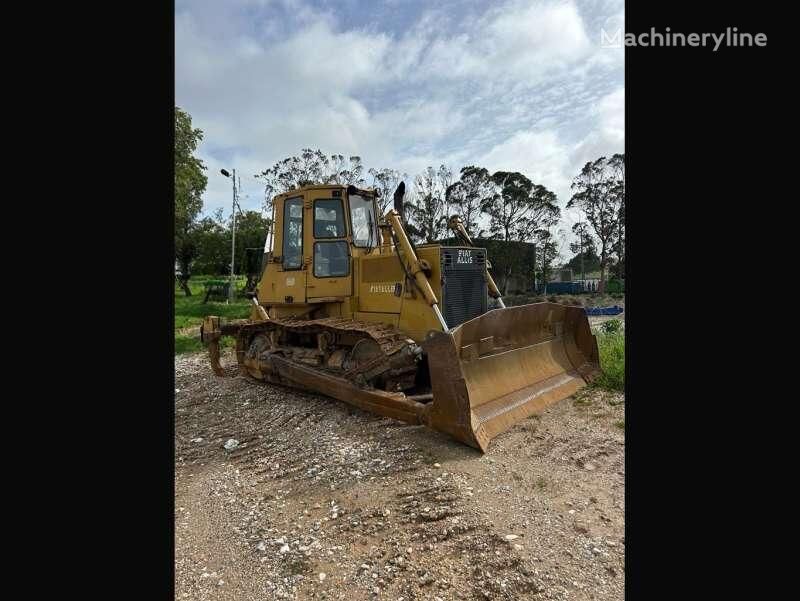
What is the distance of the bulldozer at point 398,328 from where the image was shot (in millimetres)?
4836

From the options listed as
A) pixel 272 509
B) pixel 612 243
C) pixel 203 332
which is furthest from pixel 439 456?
pixel 612 243

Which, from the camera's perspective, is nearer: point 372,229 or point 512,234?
point 372,229

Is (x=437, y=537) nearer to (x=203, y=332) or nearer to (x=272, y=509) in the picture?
(x=272, y=509)

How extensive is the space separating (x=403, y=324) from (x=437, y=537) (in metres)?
3.28

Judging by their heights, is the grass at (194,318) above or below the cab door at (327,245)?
below

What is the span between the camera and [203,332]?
8516mm

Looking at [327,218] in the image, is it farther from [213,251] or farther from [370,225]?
[213,251]

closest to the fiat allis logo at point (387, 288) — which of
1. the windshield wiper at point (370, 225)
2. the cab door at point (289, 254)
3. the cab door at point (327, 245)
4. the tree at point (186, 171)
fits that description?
the cab door at point (327, 245)

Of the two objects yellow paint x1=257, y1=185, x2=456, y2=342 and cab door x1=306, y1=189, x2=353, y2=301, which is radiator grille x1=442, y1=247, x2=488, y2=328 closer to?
yellow paint x1=257, y1=185, x2=456, y2=342

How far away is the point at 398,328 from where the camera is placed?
20.3 feet

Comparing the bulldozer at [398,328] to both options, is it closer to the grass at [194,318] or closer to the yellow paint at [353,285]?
the yellow paint at [353,285]

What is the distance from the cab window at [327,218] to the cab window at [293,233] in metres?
0.34

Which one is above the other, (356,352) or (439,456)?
(356,352)
